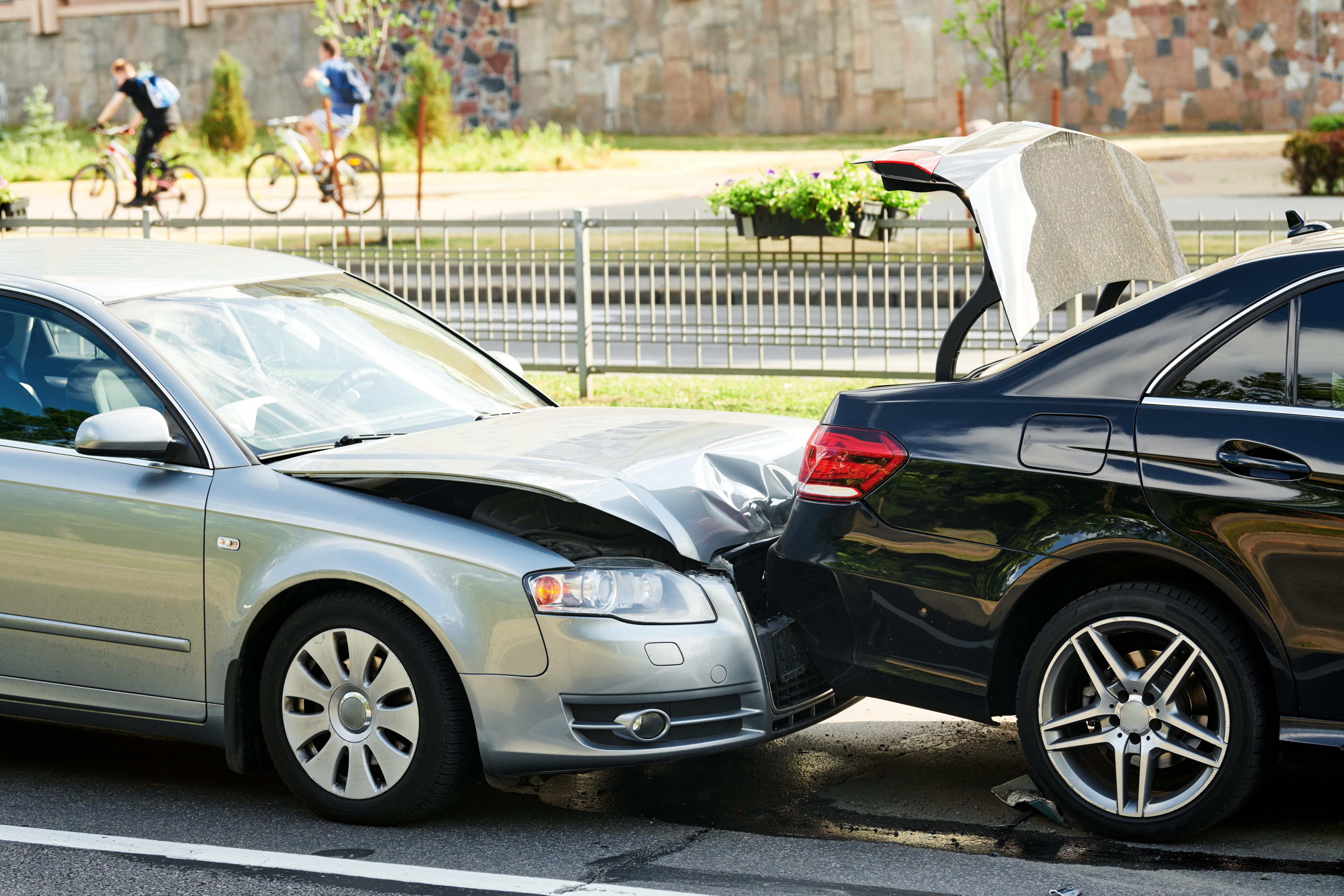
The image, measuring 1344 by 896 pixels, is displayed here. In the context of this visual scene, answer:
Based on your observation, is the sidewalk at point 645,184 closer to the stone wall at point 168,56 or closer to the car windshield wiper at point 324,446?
the stone wall at point 168,56

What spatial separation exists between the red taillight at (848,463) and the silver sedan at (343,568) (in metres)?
0.37

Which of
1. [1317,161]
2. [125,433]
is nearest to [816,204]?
[125,433]

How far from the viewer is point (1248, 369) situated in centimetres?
401

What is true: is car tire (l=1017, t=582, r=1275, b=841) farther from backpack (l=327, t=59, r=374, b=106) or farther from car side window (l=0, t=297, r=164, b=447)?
backpack (l=327, t=59, r=374, b=106)

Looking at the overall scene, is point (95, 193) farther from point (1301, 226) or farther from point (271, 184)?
point (1301, 226)

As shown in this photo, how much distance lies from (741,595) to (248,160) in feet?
92.2

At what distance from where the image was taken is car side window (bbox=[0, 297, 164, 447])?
15.8 ft

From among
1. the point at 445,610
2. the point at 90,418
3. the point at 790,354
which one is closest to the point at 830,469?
the point at 445,610

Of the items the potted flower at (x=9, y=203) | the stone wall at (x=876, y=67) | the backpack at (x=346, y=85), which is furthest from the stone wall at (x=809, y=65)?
the potted flower at (x=9, y=203)

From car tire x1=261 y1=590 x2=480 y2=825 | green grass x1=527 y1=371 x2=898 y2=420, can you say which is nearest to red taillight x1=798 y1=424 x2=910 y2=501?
car tire x1=261 y1=590 x2=480 y2=825

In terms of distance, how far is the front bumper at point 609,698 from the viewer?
414cm

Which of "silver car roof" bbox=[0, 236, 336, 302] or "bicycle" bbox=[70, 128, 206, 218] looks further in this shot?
"bicycle" bbox=[70, 128, 206, 218]

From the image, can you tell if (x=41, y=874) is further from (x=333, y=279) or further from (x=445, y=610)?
(x=333, y=279)

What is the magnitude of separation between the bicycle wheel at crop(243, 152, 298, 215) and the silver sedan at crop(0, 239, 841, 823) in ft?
48.9
